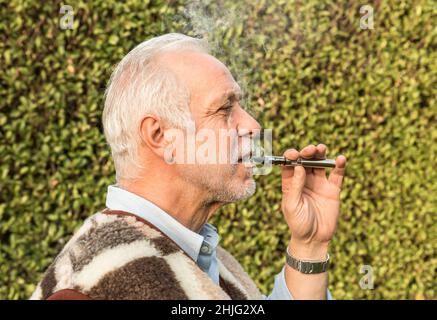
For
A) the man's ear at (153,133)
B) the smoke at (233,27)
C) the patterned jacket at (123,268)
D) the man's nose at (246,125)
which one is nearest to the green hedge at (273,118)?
the smoke at (233,27)

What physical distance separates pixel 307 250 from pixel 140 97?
738 mm

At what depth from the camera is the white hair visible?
6.16ft

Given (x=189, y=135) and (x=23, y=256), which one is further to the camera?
(x=23, y=256)

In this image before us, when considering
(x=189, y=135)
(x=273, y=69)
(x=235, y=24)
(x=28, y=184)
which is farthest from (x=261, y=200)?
(x=189, y=135)

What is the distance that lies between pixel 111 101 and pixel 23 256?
2.07 metres

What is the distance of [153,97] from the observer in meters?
1.88

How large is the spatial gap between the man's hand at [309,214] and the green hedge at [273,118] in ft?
4.79

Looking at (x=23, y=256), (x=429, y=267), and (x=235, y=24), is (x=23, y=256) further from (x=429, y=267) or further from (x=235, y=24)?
(x=429, y=267)

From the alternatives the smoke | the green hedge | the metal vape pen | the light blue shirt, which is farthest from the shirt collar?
the green hedge

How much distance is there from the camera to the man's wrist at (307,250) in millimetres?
2109

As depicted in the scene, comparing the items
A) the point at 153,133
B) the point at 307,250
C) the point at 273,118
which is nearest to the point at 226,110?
the point at 153,133

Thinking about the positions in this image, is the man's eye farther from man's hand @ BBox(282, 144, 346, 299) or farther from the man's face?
man's hand @ BBox(282, 144, 346, 299)

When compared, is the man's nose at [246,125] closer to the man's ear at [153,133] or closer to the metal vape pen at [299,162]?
the metal vape pen at [299,162]

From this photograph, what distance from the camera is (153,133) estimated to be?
1.88m
